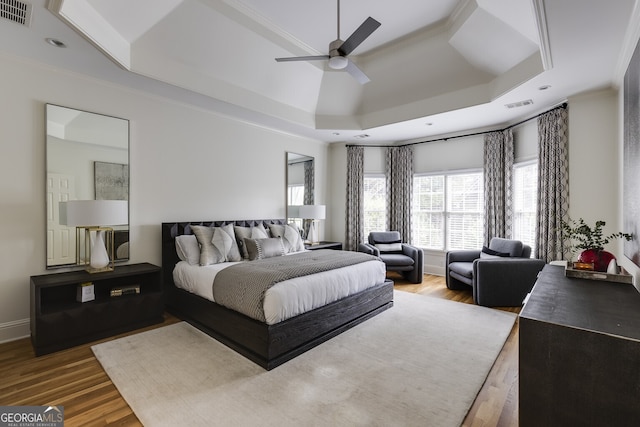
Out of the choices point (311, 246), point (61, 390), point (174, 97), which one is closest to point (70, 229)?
point (61, 390)

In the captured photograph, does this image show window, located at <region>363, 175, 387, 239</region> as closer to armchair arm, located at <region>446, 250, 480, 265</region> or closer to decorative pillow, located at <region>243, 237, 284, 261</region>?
armchair arm, located at <region>446, 250, 480, 265</region>

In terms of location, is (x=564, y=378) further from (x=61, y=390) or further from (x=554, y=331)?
(x=61, y=390)

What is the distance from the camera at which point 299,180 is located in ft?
20.0

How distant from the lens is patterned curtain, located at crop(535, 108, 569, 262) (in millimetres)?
4163

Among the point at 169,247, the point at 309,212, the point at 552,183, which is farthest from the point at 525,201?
the point at 169,247

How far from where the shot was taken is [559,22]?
2428 mm

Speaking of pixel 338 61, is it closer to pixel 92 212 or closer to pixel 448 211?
pixel 92 212

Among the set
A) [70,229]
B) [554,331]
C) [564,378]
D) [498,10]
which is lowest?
[564,378]

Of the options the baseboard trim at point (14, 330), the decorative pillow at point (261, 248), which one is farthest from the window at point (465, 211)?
the baseboard trim at point (14, 330)

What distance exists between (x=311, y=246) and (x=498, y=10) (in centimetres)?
421

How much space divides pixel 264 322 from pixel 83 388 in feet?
4.63

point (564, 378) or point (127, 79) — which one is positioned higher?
point (127, 79)

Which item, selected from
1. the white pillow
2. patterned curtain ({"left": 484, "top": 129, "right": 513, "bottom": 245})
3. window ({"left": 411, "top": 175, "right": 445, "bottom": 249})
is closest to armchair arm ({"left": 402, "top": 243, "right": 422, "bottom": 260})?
the white pillow

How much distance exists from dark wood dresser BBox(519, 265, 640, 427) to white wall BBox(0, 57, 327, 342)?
13.8ft
